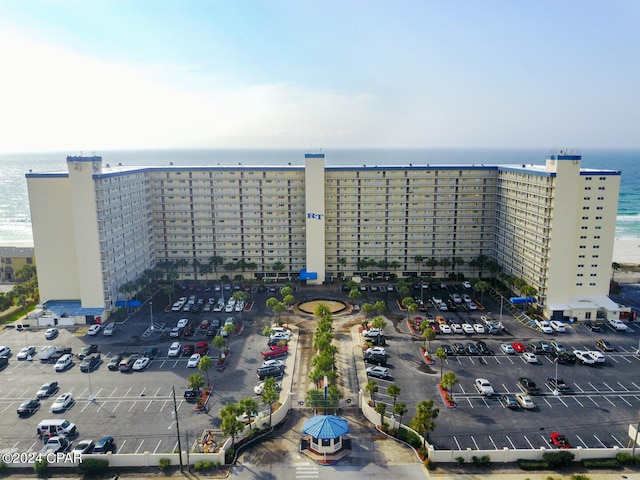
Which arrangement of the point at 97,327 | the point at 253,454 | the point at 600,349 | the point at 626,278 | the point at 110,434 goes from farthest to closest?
the point at 626,278, the point at 97,327, the point at 600,349, the point at 110,434, the point at 253,454

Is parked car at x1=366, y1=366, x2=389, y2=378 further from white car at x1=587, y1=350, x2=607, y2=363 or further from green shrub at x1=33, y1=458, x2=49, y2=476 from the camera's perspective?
green shrub at x1=33, y1=458, x2=49, y2=476

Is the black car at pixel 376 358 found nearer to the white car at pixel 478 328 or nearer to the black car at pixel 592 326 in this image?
the white car at pixel 478 328

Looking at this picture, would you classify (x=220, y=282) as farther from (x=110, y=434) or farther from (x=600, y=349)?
(x=600, y=349)

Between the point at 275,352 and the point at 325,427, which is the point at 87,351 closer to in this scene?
the point at 275,352

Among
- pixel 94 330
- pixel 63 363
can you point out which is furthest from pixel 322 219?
pixel 63 363

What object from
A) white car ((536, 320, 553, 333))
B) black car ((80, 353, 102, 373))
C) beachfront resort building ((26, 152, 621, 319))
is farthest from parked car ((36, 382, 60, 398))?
white car ((536, 320, 553, 333))

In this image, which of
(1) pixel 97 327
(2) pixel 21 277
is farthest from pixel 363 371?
(2) pixel 21 277
